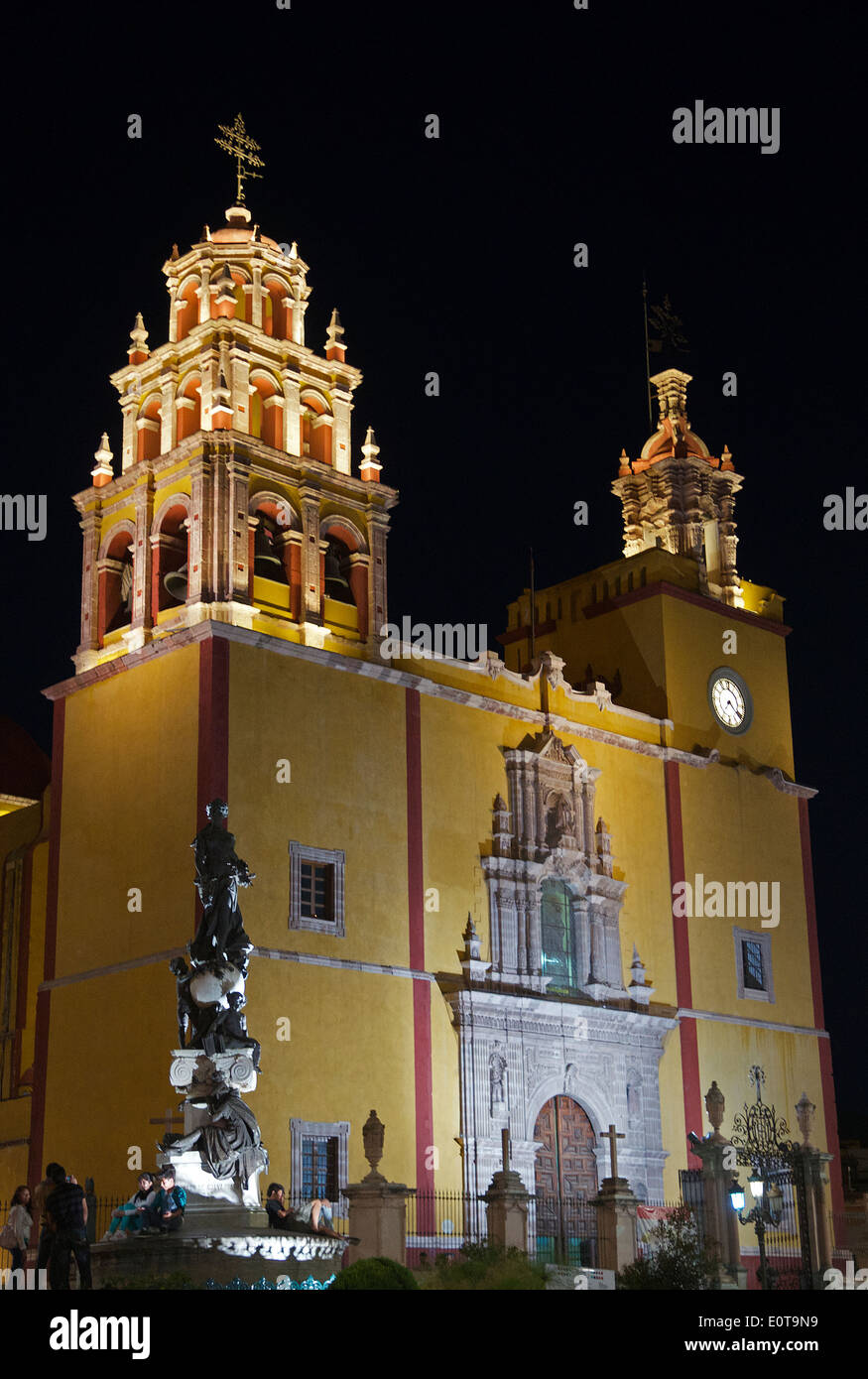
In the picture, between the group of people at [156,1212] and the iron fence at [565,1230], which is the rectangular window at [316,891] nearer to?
the iron fence at [565,1230]

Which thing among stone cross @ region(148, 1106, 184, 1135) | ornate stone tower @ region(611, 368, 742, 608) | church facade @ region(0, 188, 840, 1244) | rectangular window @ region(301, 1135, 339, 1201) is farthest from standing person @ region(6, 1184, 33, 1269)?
ornate stone tower @ region(611, 368, 742, 608)

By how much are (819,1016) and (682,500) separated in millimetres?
13110

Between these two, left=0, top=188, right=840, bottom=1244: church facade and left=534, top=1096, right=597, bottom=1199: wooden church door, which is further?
left=534, top=1096, right=597, bottom=1199: wooden church door

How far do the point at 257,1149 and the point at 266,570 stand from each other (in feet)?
49.5

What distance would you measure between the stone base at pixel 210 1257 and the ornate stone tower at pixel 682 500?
25945mm

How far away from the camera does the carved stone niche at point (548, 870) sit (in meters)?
32.2

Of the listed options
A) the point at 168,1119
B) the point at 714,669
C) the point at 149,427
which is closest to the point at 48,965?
the point at 168,1119

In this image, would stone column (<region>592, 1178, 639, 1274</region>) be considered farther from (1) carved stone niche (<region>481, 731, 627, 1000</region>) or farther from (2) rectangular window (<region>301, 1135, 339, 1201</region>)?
(1) carved stone niche (<region>481, 731, 627, 1000</region>)

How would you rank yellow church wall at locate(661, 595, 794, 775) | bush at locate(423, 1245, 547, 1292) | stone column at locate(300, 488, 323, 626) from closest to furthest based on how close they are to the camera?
bush at locate(423, 1245, 547, 1292) < stone column at locate(300, 488, 323, 626) < yellow church wall at locate(661, 595, 794, 775)

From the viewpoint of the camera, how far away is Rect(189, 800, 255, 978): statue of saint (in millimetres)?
18938

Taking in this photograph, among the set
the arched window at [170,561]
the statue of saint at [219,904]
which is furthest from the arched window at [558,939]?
the statue of saint at [219,904]

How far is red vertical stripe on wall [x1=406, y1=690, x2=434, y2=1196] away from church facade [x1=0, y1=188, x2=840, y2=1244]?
55mm
